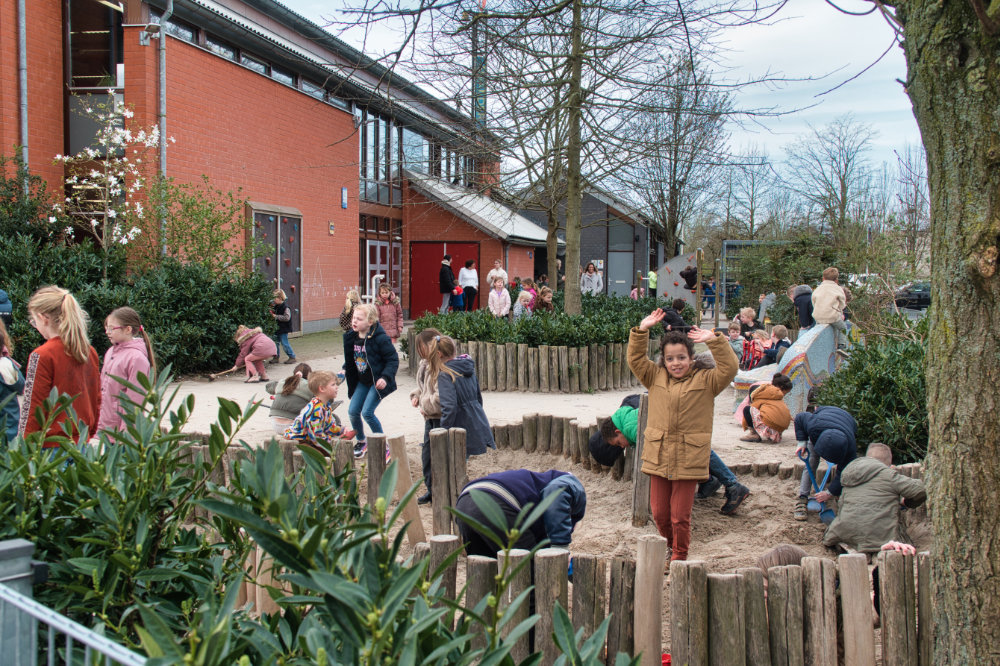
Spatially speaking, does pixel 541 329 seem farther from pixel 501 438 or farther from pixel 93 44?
pixel 93 44

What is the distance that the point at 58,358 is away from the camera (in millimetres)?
5176

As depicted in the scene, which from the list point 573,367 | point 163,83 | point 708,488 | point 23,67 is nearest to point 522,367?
point 573,367

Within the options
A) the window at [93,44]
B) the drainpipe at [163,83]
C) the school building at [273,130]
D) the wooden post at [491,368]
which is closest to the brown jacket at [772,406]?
the wooden post at [491,368]

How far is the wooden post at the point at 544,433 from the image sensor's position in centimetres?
784

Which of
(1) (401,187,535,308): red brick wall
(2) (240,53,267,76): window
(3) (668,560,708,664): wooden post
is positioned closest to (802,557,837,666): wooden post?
(3) (668,560,708,664): wooden post

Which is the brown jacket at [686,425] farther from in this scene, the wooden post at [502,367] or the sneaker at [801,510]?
the wooden post at [502,367]

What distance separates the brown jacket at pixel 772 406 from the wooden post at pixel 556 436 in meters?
2.34

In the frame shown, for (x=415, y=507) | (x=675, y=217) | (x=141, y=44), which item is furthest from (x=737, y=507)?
(x=675, y=217)

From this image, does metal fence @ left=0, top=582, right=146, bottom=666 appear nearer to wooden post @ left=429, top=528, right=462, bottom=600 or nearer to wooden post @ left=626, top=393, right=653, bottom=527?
wooden post @ left=429, top=528, right=462, bottom=600

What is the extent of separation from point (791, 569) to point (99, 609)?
2.70 meters

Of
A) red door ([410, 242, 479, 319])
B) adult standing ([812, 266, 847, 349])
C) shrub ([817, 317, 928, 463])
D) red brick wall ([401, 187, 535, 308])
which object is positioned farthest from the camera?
red brick wall ([401, 187, 535, 308])

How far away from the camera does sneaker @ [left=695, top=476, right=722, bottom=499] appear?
6383mm

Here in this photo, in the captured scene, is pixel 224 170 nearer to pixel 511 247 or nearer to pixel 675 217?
pixel 511 247

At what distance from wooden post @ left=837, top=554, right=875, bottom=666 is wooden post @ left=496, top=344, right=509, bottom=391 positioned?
29.0ft
